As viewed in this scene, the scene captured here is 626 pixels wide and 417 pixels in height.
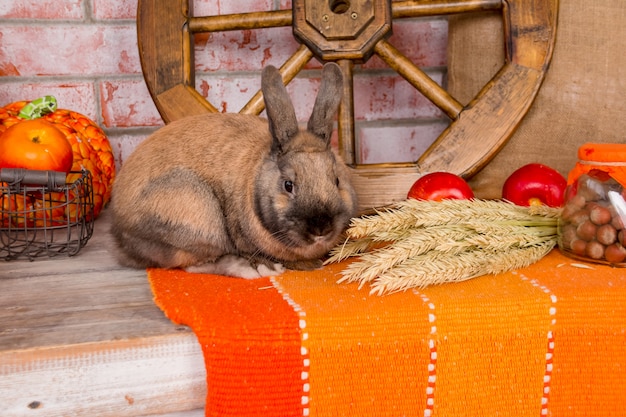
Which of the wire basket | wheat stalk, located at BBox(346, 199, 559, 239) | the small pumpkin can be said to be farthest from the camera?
the small pumpkin

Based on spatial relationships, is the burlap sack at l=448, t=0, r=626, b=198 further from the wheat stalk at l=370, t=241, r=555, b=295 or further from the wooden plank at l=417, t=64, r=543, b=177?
the wheat stalk at l=370, t=241, r=555, b=295

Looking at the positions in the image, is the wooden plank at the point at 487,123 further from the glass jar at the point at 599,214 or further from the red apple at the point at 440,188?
the glass jar at the point at 599,214

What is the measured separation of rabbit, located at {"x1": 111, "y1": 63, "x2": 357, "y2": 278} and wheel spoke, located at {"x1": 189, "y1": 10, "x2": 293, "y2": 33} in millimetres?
379

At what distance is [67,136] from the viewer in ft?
4.47

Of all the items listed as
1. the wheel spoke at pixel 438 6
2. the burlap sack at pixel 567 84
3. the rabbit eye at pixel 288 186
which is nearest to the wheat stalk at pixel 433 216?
the rabbit eye at pixel 288 186

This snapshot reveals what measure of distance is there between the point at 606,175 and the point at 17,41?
52.9 inches

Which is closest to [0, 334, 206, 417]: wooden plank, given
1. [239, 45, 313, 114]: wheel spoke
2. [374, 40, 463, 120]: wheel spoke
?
[239, 45, 313, 114]: wheel spoke

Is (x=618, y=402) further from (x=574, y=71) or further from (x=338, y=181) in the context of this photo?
(x=574, y=71)

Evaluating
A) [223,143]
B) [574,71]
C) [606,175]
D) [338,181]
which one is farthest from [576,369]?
[574,71]

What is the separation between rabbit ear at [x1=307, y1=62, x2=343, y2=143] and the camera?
41.8 inches

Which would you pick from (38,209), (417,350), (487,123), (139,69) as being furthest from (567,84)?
(38,209)

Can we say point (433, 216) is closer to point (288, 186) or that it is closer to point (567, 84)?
point (288, 186)

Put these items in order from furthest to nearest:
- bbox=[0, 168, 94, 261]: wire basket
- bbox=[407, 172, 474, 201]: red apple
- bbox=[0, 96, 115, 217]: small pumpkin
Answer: bbox=[0, 96, 115, 217]: small pumpkin
bbox=[407, 172, 474, 201]: red apple
bbox=[0, 168, 94, 261]: wire basket

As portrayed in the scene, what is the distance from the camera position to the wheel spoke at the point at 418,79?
142 cm
